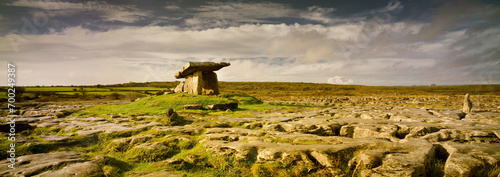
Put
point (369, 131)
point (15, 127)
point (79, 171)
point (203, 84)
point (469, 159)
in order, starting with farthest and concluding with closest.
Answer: point (203, 84) < point (15, 127) < point (369, 131) < point (79, 171) < point (469, 159)

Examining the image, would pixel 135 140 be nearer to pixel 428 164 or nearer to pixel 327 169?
pixel 327 169

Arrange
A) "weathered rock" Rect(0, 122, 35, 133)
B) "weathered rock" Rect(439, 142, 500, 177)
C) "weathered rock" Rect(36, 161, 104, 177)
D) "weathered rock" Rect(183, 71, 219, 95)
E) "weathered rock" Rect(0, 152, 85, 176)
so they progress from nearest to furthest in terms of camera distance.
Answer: "weathered rock" Rect(439, 142, 500, 177), "weathered rock" Rect(36, 161, 104, 177), "weathered rock" Rect(0, 152, 85, 176), "weathered rock" Rect(0, 122, 35, 133), "weathered rock" Rect(183, 71, 219, 95)

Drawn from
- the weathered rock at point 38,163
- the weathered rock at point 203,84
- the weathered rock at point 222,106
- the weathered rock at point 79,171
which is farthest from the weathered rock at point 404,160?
the weathered rock at point 203,84

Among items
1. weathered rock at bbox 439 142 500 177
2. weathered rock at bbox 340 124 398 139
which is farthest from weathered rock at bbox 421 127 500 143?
weathered rock at bbox 439 142 500 177

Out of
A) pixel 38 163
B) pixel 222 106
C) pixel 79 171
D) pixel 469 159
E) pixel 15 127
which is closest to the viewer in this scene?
pixel 469 159

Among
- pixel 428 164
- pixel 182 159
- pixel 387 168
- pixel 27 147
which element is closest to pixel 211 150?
pixel 182 159

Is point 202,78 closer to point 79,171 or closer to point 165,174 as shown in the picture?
point 79,171

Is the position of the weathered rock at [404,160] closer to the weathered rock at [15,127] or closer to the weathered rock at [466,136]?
the weathered rock at [466,136]

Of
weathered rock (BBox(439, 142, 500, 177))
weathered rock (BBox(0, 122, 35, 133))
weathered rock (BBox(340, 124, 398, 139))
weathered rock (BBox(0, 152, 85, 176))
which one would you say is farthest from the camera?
weathered rock (BBox(0, 122, 35, 133))

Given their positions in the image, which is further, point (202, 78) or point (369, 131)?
point (202, 78)

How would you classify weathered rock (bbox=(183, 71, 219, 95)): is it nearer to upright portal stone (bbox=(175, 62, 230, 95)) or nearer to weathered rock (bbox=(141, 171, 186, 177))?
upright portal stone (bbox=(175, 62, 230, 95))

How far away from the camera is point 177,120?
9781mm

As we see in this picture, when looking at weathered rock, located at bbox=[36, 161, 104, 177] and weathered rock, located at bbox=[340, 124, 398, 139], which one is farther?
weathered rock, located at bbox=[340, 124, 398, 139]

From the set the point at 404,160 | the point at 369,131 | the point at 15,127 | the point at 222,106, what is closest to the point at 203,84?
the point at 222,106
